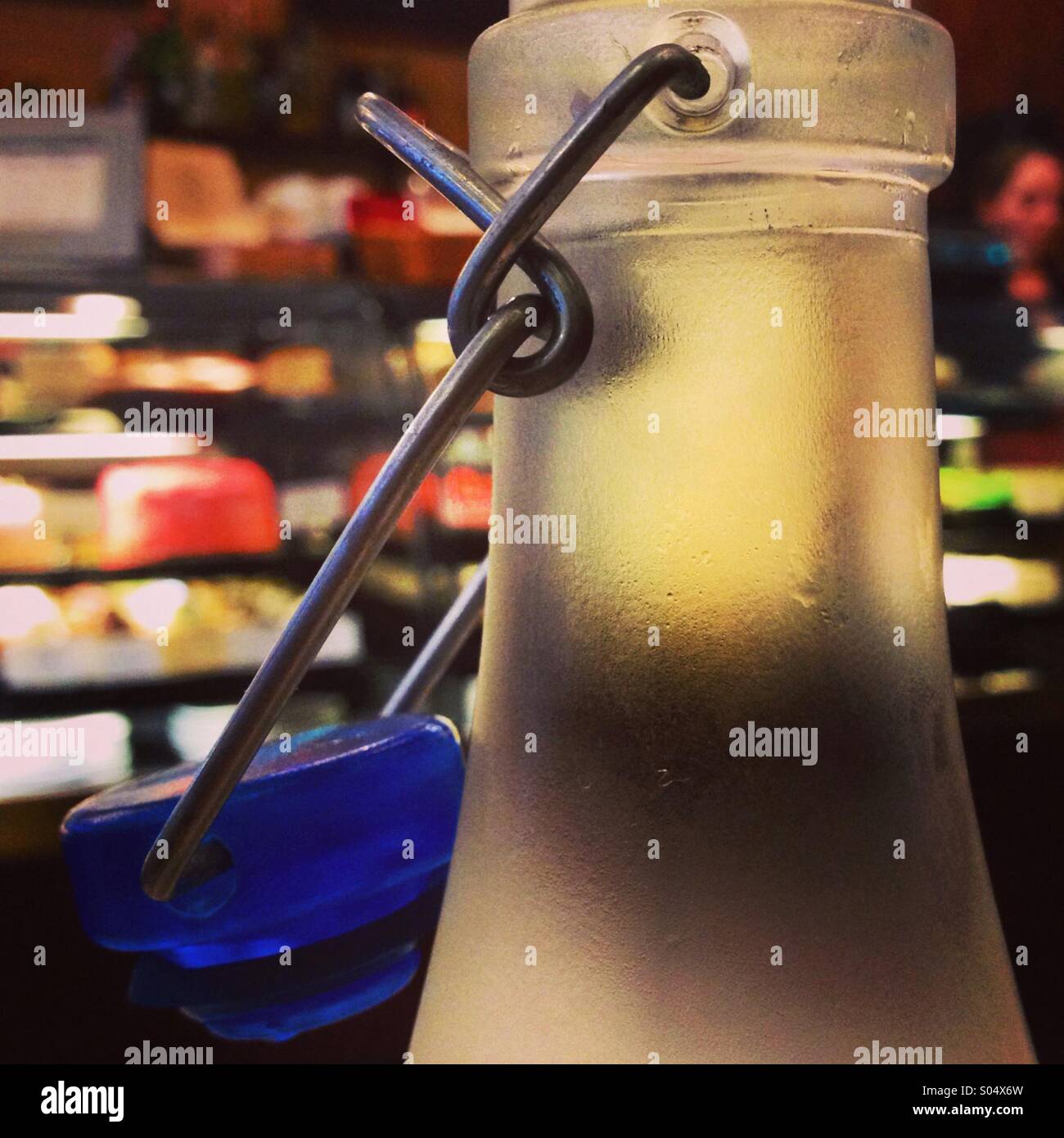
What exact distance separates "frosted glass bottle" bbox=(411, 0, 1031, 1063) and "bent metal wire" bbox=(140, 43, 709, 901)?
0.01 meters

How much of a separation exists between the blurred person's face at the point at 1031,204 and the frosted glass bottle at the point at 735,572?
4417 millimetres

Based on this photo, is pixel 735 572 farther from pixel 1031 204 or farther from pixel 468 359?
pixel 1031 204

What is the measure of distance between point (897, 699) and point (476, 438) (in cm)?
310

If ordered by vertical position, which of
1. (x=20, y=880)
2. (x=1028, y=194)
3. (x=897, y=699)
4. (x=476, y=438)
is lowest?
(x=20, y=880)

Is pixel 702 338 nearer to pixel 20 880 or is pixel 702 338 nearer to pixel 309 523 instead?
pixel 20 880

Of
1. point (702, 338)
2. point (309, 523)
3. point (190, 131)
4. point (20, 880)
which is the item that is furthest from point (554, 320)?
point (190, 131)

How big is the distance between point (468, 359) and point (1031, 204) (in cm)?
462

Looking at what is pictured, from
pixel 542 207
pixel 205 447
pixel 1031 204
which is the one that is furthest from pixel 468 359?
pixel 1031 204

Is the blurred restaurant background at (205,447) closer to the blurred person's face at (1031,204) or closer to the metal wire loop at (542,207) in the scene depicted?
the blurred person's face at (1031,204)

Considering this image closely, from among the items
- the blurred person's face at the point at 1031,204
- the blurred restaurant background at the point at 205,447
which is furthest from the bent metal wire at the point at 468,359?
the blurred person's face at the point at 1031,204

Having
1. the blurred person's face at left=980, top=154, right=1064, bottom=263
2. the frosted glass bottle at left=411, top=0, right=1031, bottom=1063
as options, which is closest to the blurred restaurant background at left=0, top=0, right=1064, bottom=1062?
the blurred person's face at left=980, top=154, right=1064, bottom=263

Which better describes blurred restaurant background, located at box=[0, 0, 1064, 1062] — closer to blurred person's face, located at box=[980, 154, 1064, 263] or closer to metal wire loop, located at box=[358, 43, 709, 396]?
blurred person's face, located at box=[980, 154, 1064, 263]

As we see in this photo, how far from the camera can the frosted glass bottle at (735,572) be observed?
0.31 meters
